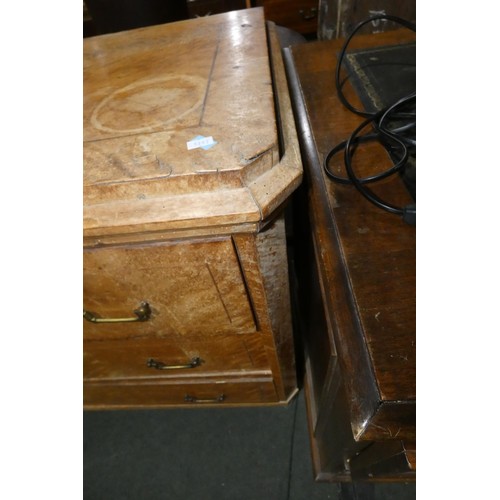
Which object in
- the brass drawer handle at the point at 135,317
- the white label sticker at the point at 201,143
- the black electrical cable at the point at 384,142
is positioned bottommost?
the brass drawer handle at the point at 135,317

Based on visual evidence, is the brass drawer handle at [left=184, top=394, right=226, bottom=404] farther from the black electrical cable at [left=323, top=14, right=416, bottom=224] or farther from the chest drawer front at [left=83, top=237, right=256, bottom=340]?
the black electrical cable at [left=323, top=14, right=416, bottom=224]

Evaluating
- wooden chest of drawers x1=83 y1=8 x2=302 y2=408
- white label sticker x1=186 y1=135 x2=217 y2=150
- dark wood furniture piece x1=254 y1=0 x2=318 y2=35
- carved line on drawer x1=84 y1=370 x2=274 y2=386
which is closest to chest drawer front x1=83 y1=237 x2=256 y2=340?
wooden chest of drawers x1=83 y1=8 x2=302 y2=408

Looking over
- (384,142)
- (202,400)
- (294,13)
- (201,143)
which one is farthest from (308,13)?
(202,400)

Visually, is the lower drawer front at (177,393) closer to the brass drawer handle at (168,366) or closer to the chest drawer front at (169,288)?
the brass drawer handle at (168,366)

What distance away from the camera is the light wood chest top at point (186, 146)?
35 centimetres

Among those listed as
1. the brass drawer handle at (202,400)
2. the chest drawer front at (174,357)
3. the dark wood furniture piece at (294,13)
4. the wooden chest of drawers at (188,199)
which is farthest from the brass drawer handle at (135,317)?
the dark wood furniture piece at (294,13)

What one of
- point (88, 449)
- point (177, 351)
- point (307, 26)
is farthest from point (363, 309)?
point (307, 26)

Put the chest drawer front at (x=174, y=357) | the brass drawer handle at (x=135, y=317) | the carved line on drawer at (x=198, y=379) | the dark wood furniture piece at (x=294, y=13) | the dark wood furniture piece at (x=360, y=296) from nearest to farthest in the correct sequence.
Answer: the dark wood furniture piece at (x=360, y=296) < the brass drawer handle at (x=135, y=317) < the chest drawer front at (x=174, y=357) < the carved line on drawer at (x=198, y=379) < the dark wood furniture piece at (x=294, y=13)

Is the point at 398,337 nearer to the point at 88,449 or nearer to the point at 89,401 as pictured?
the point at 89,401

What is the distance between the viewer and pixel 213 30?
63cm

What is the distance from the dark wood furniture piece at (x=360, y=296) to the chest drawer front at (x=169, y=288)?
0.13m

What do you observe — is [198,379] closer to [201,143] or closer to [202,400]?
[202,400]

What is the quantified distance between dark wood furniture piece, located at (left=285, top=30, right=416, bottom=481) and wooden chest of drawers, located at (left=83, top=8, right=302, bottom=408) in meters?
0.07
